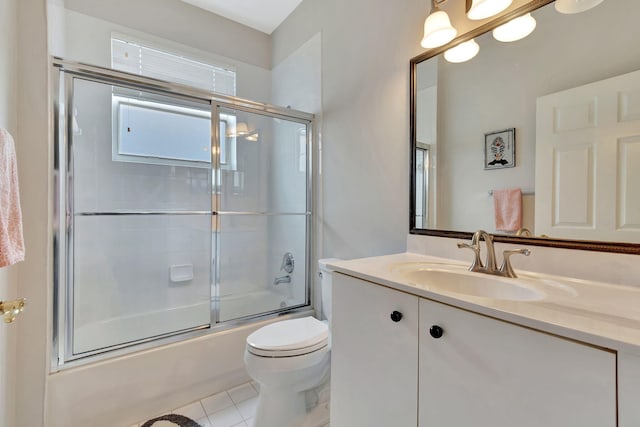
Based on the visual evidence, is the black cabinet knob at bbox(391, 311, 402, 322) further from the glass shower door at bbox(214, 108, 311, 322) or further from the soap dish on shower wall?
the soap dish on shower wall

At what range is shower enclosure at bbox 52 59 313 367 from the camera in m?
1.86

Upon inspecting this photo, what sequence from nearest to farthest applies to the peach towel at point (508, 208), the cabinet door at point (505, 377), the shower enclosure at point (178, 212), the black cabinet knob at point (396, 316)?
the cabinet door at point (505, 377)
the black cabinet knob at point (396, 316)
the peach towel at point (508, 208)
the shower enclosure at point (178, 212)

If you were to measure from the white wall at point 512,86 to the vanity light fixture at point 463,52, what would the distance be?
2 cm

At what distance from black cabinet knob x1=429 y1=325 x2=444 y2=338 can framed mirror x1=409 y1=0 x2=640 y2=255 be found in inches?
21.6

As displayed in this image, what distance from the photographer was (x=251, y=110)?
210 centimetres

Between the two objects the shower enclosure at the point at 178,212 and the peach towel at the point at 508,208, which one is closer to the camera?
the peach towel at the point at 508,208

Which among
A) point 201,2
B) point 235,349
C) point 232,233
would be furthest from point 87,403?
point 201,2

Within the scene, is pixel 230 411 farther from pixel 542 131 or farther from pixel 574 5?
pixel 574 5

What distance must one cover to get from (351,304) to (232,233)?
1.67 m

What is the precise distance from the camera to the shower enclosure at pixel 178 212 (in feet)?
6.10

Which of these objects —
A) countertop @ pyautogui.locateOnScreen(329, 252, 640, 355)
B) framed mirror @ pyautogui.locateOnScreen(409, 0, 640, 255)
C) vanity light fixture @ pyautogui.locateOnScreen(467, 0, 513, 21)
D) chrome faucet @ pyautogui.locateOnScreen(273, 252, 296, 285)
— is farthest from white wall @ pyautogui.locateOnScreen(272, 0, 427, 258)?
countertop @ pyautogui.locateOnScreen(329, 252, 640, 355)

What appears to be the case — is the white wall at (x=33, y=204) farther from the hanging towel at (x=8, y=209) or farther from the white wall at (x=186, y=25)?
the white wall at (x=186, y=25)

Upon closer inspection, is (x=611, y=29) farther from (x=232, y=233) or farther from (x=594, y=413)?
(x=232, y=233)

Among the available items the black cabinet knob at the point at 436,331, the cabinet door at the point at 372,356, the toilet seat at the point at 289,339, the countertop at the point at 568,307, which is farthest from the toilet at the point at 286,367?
the black cabinet knob at the point at 436,331
